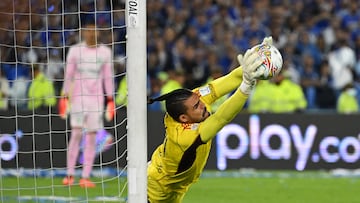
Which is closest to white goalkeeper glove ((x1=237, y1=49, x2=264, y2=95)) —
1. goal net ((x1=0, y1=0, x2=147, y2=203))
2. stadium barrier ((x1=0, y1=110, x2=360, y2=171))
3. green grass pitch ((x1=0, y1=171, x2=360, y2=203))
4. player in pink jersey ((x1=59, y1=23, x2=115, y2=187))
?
goal net ((x1=0, y1=0, x2=147, y2=203))

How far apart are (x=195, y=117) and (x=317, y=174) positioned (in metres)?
7.68

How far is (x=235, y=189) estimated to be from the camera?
1291 centimetres

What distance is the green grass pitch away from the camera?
11.4 meters

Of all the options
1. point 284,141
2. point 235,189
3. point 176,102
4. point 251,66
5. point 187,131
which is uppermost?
point 251,66

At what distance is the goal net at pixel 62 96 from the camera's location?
718 centimetres

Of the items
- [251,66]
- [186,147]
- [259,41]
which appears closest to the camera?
[251,66]

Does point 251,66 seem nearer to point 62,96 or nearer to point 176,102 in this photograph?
point 176,102

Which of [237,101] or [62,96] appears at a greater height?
[237,101]

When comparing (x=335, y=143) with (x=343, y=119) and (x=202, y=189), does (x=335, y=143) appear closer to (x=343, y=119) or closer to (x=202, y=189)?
(x=343, y=119)

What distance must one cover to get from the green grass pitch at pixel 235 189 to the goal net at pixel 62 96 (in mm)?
48

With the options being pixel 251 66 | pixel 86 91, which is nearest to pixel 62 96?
pixel 86 91

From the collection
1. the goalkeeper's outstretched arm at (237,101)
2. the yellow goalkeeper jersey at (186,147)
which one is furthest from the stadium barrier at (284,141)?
the goalkeeper's outstretched arm at (237,101)

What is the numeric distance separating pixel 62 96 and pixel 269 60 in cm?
341

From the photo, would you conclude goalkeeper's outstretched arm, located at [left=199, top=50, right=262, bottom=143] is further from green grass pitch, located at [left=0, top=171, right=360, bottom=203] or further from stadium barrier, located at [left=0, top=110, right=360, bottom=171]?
stadium barrier, located at [left=0, top=110, right=360, bottom=171]
